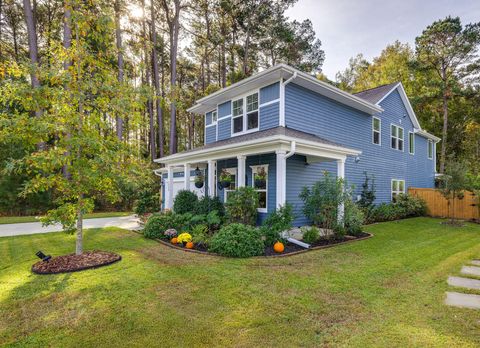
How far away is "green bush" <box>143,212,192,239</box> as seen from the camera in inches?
326

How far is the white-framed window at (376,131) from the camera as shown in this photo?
13.2 m

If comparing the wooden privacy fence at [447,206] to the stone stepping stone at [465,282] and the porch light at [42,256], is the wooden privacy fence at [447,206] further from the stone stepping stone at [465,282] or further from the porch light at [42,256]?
the porch light at [42,256]

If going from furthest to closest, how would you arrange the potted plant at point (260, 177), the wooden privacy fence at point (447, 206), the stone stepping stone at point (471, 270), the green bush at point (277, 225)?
the wooden privacy fence at point (447, 206) < the potted plant at point (260, 177) < the green bush at point (277, 225) < the stone stepping stone at point (471, 270)

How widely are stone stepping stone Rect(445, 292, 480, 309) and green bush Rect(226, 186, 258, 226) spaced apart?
4.57 meters

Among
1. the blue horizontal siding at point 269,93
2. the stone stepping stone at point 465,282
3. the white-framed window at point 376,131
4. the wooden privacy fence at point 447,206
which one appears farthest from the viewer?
the white-framed window at point 376,131

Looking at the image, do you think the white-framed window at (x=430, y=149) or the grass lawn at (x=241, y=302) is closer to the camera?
the grass lawn at (x=241, y=302)

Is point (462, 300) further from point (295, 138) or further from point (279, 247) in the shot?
point (295, 138)

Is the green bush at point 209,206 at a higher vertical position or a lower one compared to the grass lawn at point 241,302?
higher

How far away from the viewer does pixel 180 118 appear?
3062cm

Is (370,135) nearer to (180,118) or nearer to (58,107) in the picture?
(58,107)

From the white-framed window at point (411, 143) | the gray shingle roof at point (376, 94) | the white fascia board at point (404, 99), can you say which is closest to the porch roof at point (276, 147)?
the gray shingle roof at point (376, 94)

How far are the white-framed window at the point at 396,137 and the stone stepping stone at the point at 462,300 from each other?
39.3 ft

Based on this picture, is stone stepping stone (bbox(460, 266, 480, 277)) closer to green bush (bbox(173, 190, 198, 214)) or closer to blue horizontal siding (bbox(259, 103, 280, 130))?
blue horizontal siding (bbox(259, 103, 280, 130))

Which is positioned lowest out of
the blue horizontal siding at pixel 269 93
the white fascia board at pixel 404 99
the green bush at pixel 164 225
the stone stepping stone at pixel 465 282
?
the stone stepping stone at pixel 465 282
